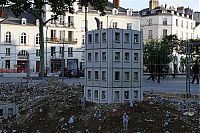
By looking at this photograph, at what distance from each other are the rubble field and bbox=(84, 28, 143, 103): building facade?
1.13ft

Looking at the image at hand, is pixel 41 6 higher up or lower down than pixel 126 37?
higher up

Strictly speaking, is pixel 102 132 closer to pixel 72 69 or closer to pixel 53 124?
pixel 53 124

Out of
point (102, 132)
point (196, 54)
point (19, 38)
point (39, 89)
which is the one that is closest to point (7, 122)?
point (102, 132)

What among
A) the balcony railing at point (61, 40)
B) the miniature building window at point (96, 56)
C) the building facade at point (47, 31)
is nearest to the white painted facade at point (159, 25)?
the building facade at point (47, 31)

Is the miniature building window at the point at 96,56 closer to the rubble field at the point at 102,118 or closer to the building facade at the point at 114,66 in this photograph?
the building facade at the point at 114,66

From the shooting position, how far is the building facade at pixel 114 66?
1027 centimetres

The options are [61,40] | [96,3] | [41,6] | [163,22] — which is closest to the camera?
[41,6]

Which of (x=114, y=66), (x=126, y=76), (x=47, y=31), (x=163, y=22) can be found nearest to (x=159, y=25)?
(x=163, y=22)

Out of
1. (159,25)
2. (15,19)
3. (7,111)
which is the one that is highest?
(159,25)

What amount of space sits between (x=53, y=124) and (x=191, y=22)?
9910 cm

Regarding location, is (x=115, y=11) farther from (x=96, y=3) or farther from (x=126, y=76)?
(x=126, y=76)

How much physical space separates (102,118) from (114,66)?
172 centimetres

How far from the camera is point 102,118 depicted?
359 inches

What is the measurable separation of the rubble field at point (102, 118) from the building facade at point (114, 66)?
0.34 meters
